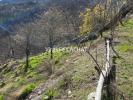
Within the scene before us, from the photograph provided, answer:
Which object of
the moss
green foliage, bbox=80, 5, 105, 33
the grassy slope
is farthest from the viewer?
green foliage, bbox=80, 5, 105, 33

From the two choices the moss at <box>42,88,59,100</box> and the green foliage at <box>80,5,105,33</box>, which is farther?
the green foliage at <box>80,5,105,33</box>

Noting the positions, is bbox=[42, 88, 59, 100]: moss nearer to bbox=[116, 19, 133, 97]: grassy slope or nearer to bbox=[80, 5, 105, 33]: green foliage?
bbox=[116, 19, 133, 97]: grassy slope

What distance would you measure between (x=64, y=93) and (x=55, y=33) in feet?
174

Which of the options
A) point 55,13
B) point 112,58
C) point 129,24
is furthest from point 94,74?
point 55,13

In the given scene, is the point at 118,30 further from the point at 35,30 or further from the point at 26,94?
the point at 35,30

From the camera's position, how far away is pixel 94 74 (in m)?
23.5

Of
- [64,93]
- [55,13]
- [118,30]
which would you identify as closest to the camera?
[64,93]

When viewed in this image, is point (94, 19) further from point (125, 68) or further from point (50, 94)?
point (50, 94)

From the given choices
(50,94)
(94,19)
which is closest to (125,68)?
(50,94)

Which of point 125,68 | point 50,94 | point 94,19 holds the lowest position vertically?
point 50,94

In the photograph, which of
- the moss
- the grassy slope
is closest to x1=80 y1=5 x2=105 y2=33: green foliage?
the grassy slope

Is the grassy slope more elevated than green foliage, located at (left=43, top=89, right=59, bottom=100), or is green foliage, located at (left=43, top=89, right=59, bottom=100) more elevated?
the grassy slope

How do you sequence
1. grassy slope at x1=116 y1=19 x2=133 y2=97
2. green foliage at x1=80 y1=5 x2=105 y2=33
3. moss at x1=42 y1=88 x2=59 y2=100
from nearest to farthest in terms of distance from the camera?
grassy slope at x1=116 y1=19 x2=133 y2=97 → moss at x1=42 y1=88 x2=59 y2=100 → green foliage at x1=80 y1=5 x2=105 y2=33

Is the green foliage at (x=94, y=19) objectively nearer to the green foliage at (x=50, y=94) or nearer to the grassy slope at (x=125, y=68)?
the grassy slope at (x=125, y=68)
